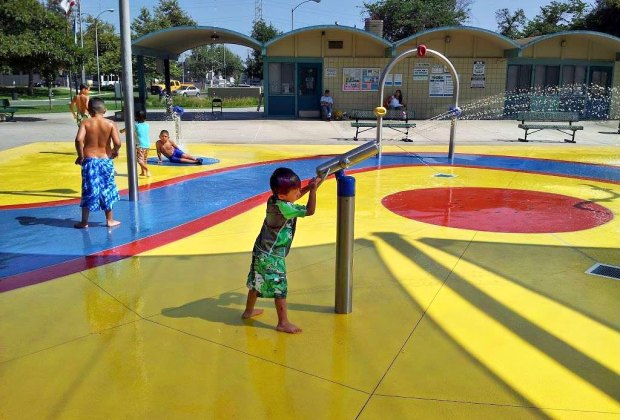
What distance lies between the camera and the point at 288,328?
13.6 ft

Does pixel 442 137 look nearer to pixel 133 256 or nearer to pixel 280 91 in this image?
pixel 280 91

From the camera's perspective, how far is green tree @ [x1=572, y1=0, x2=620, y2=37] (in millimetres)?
40312

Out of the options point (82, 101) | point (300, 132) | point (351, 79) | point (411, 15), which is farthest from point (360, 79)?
point (411, 15)

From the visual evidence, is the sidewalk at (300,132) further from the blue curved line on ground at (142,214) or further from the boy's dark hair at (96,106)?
the boy's dark hair at (96,106)

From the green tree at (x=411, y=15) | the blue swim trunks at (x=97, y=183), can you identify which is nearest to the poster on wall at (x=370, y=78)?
the blue swim trunks at (x=97, y=183)

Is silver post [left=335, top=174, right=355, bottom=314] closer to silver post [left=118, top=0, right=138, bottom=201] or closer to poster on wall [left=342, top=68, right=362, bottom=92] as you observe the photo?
silver post [left=118, top=0, right=138, bottom=201]

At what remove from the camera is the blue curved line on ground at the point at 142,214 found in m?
6.21

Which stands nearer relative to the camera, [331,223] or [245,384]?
[245,384]

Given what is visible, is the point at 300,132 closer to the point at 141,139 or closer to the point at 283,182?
the point at 141,139

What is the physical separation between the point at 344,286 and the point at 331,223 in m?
3.05

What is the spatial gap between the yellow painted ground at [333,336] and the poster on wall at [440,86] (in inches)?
882

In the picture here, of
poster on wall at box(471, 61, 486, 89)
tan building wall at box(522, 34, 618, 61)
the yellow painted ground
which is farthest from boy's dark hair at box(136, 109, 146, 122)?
tan building wall at box(522, 34, 618, 61)

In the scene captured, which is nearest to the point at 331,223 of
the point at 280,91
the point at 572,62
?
the point at 280,91

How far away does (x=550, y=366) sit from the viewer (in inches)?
144
